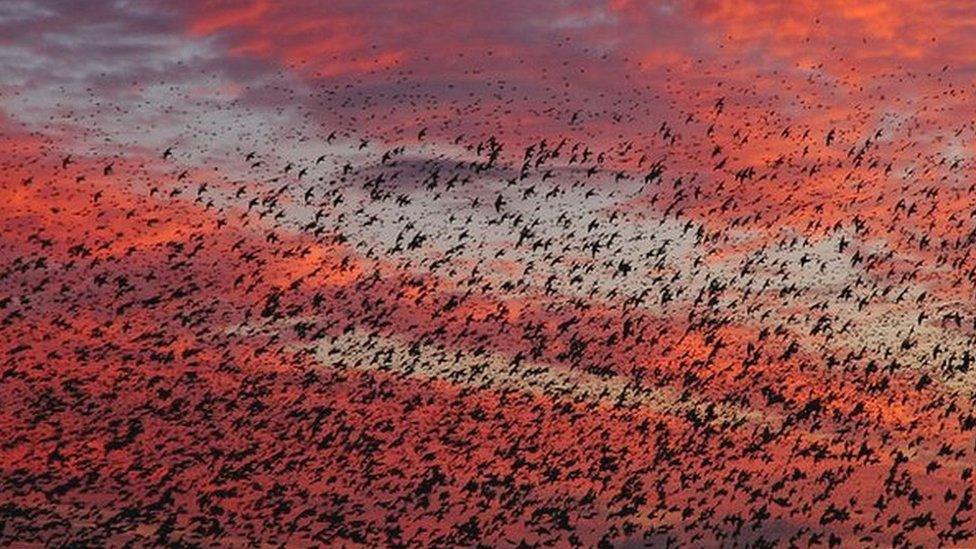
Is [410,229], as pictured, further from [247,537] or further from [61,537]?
[247,537]

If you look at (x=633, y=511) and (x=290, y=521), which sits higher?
(x=633, y=511)

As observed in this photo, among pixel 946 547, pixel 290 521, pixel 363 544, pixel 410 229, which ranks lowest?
pixel 290 521

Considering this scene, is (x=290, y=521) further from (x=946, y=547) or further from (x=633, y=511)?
(x=946, y=547)

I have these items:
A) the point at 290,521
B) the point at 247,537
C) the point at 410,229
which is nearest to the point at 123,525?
the point at 247,537

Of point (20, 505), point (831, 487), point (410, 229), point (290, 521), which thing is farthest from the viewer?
point (290, 521)

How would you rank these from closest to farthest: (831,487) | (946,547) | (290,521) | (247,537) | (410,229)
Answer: (410,229) → (946,547) → (831,487) → (247,537) → (290,521)

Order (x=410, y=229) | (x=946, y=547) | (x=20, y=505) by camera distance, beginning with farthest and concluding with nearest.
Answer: (x=20, y=505) → (x=946, y=547) → (x=410, y=229)

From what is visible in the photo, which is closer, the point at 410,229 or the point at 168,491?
the point at 410,229

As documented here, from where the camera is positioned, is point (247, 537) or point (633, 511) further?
point (247, 537)

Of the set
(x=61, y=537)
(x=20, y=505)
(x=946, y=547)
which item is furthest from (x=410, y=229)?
(x=20, y=505)
